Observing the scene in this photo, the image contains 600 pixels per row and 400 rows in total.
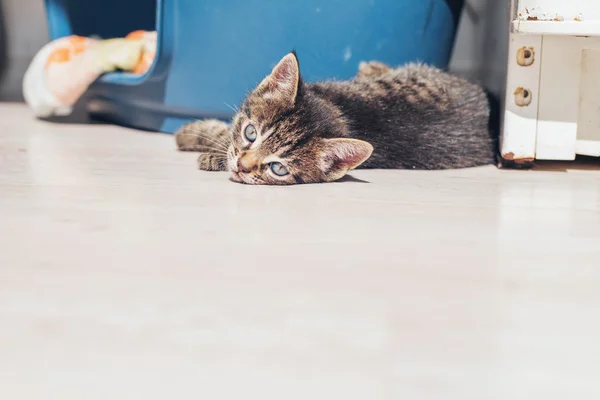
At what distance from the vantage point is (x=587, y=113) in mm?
1869

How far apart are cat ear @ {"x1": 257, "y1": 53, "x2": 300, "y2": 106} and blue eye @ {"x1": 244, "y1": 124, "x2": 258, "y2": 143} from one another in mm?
85

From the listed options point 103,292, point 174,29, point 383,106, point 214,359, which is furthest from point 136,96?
point 214,359

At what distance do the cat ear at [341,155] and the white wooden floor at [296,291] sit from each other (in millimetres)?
67

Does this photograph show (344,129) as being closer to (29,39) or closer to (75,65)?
(75,65)

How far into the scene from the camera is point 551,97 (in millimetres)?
1835

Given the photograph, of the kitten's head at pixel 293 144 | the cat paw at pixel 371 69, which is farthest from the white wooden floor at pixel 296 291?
the cat paw at pixel 371 69

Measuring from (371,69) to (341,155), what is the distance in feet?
2.13

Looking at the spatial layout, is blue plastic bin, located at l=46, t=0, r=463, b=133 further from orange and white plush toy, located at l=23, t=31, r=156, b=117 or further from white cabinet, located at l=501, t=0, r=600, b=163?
white cabinet, located at l=501, t=0, r=600, b=163

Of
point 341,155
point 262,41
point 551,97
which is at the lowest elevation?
point 341,155

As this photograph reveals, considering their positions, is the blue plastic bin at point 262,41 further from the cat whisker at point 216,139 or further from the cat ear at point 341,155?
the cat ear at point 341,155

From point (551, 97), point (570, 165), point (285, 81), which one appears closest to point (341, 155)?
point (285, 81)

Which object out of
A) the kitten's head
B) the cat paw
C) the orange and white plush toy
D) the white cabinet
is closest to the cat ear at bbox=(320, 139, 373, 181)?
the kitten's head

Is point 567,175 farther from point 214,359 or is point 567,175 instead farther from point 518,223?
point 214,359

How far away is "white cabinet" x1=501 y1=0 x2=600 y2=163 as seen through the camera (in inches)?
71.2
